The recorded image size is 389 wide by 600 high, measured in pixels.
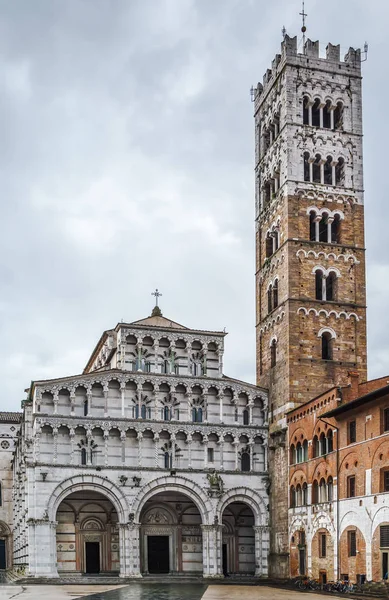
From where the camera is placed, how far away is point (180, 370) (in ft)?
185

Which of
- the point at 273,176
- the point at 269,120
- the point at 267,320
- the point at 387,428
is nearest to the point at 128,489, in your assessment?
the point at 267,320

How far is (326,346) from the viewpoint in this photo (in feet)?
184

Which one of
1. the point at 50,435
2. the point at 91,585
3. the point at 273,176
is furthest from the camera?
the point at 273,176

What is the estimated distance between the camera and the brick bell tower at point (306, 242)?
54844 mm

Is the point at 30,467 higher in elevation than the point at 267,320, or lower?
lower

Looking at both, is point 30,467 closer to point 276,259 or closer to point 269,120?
point 276,259

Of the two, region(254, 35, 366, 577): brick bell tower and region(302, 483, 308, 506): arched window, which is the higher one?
region(254, 35, 366, 577): brick bell tower

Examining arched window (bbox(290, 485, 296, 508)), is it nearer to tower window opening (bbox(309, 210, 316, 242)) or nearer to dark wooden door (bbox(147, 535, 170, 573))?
dark wooden door (bbox(147, 535, 170, 573))

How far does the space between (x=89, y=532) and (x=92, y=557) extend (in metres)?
1.52

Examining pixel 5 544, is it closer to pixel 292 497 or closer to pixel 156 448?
pixel 156 448

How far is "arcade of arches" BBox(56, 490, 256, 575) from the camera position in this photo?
178ft

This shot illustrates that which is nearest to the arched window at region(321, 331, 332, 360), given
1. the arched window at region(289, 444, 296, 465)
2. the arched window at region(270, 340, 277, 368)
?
the arched window at region(270, 340, 277, 368)

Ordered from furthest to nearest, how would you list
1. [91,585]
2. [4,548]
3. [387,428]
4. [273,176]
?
1. [4,548]
2. [273,176]
3. [91,585]
4. [387,428]

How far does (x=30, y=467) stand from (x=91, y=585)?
759 centimetres
